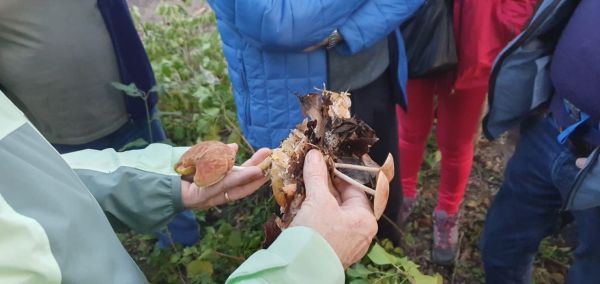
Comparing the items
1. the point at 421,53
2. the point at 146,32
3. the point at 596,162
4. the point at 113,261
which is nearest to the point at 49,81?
the point at 113,261

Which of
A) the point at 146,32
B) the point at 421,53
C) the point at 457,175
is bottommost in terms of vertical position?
the point at 457,175

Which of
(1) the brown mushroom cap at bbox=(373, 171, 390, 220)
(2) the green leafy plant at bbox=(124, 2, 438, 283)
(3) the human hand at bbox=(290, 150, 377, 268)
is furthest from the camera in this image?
(2) the green leafy plant at bbox=(124, 2, 438, 283)

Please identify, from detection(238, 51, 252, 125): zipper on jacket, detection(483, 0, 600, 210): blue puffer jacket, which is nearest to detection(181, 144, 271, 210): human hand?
detection(238, 51, 252, 125): zipper on jacket

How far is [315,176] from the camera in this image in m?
1.10

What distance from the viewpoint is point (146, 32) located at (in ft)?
11.1

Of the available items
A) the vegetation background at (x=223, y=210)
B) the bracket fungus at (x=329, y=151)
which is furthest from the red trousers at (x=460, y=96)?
the bracket fungus at (x=329, y=151)

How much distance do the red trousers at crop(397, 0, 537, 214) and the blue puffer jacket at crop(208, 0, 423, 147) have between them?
11.7 inches

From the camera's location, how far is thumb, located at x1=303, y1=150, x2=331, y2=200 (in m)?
1.04

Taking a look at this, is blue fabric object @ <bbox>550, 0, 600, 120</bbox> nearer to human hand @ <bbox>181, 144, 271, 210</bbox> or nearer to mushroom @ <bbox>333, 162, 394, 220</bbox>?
mushroom @ <bbox>333, 162, 394, 220</bbox>

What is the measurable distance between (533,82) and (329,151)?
94cm

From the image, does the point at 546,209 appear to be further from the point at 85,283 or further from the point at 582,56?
the point at 85,283

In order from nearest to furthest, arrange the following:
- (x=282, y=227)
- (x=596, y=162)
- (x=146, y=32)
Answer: (x=282, y=227), (x=596, y=162), (x=146, y=32)

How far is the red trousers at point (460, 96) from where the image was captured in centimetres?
192

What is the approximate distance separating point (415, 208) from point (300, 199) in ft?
6.02
